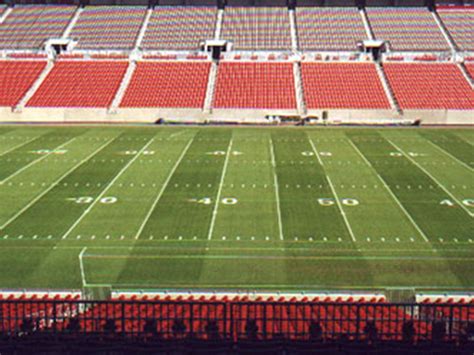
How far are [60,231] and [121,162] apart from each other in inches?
473

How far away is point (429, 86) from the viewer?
189 feet

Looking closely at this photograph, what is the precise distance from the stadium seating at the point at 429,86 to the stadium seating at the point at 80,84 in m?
25.2

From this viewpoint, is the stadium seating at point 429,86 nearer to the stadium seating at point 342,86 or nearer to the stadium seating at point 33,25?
the stadium seating at point 342,86

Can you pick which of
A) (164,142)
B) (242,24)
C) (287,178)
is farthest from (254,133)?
(242,24)

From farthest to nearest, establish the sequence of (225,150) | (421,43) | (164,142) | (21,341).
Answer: (421,43) → (164,142) → (225,150) → (21,341)

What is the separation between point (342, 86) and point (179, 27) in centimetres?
2024

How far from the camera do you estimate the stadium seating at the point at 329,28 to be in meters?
65.5

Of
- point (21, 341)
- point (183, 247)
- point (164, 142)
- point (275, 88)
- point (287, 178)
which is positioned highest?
point (275, 88)

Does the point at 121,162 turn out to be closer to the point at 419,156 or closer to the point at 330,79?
the point at 419,156

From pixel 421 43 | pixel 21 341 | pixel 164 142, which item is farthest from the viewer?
pixel 421 43

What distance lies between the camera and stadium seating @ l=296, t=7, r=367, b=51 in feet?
215

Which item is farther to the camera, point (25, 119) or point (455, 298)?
point (25, 119)

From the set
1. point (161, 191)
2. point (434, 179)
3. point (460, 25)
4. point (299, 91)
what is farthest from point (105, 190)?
point (460, 25)

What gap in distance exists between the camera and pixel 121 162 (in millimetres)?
37188
